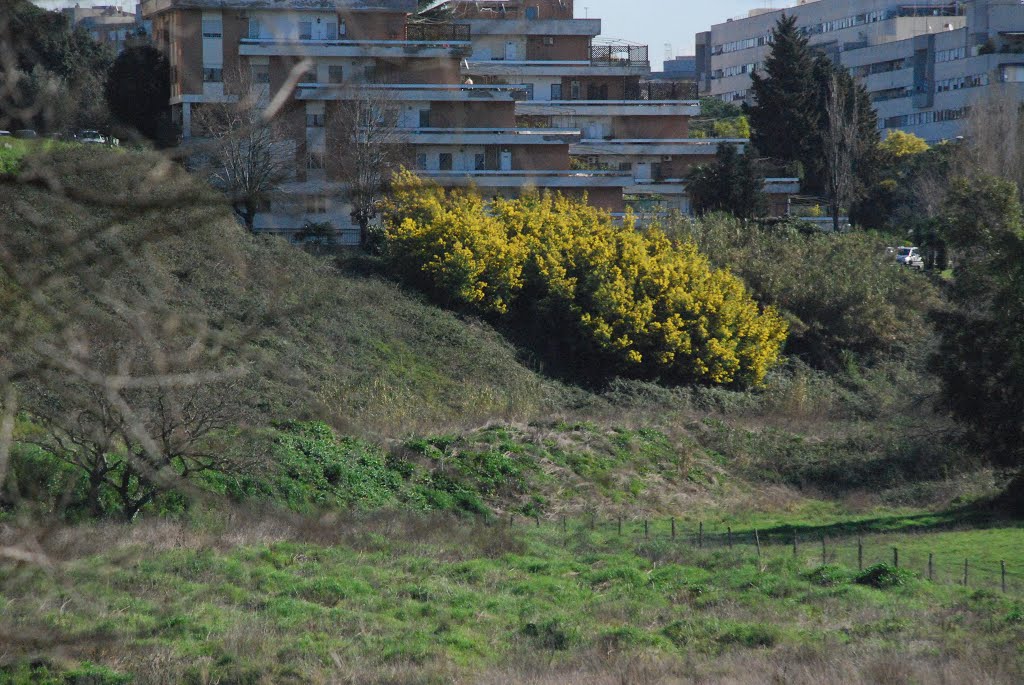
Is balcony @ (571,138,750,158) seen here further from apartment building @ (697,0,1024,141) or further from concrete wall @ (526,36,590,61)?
apartment building @ (697,0,1024,141)

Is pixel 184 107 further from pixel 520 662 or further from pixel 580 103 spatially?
pixel 580 103

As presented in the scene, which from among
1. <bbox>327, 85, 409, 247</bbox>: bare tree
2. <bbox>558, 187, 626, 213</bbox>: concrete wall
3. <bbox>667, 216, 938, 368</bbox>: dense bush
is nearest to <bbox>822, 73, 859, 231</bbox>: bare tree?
<bbox>667, 216, 938, 368</bbox>: dense bush

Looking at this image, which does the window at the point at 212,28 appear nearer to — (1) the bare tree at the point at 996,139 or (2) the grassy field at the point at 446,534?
(2) the grassy field at the point at 446,534

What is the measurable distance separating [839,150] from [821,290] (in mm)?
16792

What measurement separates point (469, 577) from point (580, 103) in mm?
32720

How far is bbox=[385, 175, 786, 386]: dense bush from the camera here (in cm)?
3303

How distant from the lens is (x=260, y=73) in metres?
4.89

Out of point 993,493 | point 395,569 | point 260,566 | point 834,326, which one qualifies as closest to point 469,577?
point 395,569

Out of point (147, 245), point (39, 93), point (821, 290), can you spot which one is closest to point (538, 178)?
point (821, 290)

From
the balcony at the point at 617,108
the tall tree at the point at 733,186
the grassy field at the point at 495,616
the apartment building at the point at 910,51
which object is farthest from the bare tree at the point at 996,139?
the grassy field at the point at 495,616

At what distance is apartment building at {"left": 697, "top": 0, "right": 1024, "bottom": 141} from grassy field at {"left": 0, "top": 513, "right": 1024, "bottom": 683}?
50627 mm

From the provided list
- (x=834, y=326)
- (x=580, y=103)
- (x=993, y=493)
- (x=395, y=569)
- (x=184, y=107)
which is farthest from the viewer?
(x=580, y=103)

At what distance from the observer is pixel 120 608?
37.5 feet

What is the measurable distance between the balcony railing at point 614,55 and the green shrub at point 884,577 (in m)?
32.7
